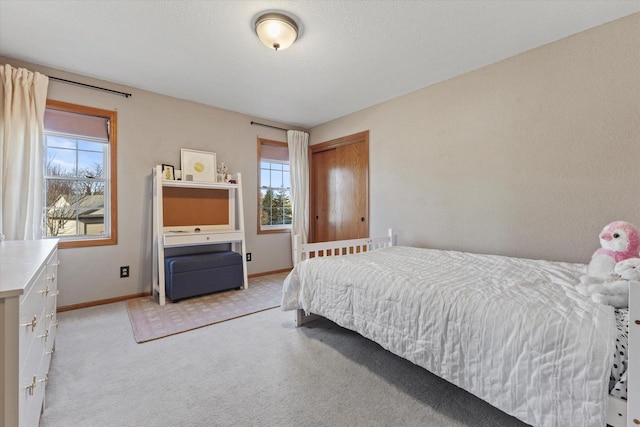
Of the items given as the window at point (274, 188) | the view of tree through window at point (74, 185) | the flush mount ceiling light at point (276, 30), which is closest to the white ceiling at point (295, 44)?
the flush mount ceiling light at point (276, 30)

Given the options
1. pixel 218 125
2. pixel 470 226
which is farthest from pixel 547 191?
pixel 218 125

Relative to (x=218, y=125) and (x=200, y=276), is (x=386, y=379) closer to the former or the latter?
(x=200, y=276)

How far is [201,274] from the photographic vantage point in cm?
313

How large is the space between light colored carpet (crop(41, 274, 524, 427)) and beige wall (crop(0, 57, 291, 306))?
803 millimetres

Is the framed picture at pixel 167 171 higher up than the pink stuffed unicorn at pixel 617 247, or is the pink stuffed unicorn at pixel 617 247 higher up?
the framed picture at pixel 167 171

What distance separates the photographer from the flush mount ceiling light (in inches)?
76.2

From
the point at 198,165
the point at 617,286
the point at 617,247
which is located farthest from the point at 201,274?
the point at 617,247

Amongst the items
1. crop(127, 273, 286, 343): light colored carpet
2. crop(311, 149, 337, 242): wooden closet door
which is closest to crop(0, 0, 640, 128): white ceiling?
crop(311, 149, 337, 242): wooden closet door

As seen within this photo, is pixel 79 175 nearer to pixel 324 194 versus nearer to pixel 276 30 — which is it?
pixel 276 30

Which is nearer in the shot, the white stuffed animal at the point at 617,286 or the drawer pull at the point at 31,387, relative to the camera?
the drawer pull at the point at 31,387

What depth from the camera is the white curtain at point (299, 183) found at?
4.43 m

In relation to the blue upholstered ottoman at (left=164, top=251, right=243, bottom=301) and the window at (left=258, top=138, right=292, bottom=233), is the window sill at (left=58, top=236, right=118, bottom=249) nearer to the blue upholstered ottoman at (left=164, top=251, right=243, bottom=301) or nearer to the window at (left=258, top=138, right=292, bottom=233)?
the blue upholstered ottoman at (left=164, top=251, right=243, bottom=301)

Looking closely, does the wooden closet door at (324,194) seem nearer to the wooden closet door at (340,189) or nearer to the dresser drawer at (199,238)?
the wooden closet door at (340,189)

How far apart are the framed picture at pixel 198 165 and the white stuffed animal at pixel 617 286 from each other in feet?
12.0
